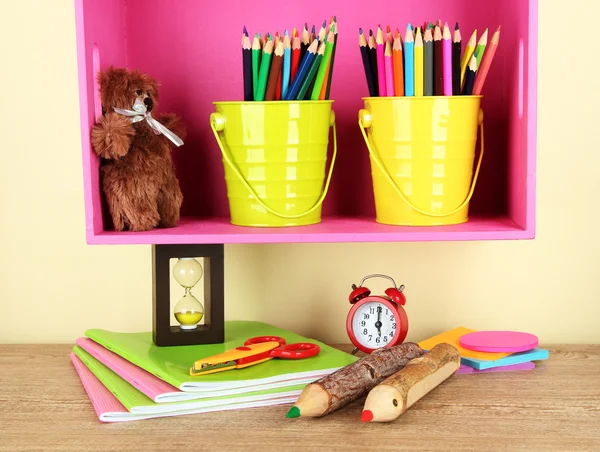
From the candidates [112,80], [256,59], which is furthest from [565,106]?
[112,80]

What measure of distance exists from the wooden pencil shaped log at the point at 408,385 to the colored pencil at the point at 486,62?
0.31 meters

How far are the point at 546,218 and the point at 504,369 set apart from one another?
260mm

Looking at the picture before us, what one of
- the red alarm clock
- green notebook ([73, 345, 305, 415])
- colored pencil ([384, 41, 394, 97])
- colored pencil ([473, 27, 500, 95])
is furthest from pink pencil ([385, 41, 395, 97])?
green notebook ([73, 345, 305, 415])

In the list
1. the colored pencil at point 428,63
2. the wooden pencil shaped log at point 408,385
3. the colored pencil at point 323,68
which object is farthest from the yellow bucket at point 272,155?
the wooden pencil shaped log at point 408,385

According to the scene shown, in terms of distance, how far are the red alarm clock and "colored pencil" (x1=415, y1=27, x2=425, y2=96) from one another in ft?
0.81

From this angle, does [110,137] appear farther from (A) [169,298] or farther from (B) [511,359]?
(B) [511,359]

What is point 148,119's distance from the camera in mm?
1021

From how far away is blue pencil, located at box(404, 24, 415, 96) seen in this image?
0.98m

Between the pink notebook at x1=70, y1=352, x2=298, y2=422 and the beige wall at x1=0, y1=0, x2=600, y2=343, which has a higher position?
the beige wall at x1=0, y1=0, x2=600, y2=343

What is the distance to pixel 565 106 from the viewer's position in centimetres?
118

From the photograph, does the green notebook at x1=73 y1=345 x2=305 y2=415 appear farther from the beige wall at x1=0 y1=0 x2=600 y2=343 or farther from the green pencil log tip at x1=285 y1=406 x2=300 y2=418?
the beige wall at x1=0 y1=0 x2=600 y2=343

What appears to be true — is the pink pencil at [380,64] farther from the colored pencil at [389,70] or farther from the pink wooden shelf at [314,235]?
the pink wooden shelf at [314,235]

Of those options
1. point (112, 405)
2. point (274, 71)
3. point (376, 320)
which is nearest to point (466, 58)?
point (274, 71)

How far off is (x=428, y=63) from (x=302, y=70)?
0.14 metres
